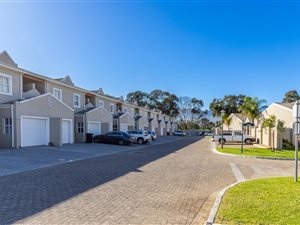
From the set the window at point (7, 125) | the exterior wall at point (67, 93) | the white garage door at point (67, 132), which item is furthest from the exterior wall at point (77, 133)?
the window at point (7, 125)

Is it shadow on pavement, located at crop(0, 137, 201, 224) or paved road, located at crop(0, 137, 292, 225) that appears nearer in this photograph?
paved road, located at crop(0, 137, 292, 225)

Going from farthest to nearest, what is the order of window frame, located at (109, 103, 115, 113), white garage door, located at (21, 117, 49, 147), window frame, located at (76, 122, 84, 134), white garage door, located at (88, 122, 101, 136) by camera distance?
window frame, located at (109, 103, 115, 113) < white garage door, located at (88, 122, 101, 136) < window frame, located at (76, 122, 84, 134) < white garage door, located at (21, 117, 49, 147)

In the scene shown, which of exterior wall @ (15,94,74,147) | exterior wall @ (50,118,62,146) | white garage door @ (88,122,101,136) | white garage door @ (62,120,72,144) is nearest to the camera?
exterior wall @ (15,94,74,147)

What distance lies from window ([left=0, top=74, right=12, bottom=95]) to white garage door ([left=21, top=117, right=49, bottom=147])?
2.46m

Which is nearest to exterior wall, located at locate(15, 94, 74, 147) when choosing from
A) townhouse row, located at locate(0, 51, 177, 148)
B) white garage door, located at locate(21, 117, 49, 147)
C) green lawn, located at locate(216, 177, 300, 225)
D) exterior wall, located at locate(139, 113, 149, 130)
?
townhouse row, located at locate(0, 51, 177, 148)

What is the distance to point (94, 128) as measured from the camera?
32625 millimetres

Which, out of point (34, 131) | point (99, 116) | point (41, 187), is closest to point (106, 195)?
point (41, 187)

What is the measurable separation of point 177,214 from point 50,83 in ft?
76.6

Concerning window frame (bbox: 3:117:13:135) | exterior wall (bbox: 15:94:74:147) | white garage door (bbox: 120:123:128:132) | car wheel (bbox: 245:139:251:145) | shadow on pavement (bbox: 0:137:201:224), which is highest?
exterior wall (bbox: 15:94:74:147)

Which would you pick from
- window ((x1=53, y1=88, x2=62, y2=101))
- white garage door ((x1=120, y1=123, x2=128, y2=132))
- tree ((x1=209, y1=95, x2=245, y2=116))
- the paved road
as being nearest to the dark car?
window ((x1=53, y1=88, x2=62, y2=101))

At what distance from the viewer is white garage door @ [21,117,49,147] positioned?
20439 mm

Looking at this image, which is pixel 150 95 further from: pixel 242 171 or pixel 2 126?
pixel 242 171

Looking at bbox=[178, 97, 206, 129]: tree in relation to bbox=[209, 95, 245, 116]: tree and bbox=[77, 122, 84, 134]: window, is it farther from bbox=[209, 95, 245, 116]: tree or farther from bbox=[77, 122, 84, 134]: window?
bbox=[77, 122, 84, 134]: window

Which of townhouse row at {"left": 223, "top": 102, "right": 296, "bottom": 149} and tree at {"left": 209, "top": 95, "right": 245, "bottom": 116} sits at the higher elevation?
tree at {"left": 209, "top": 95, "right": 245, "bottom": 116}
